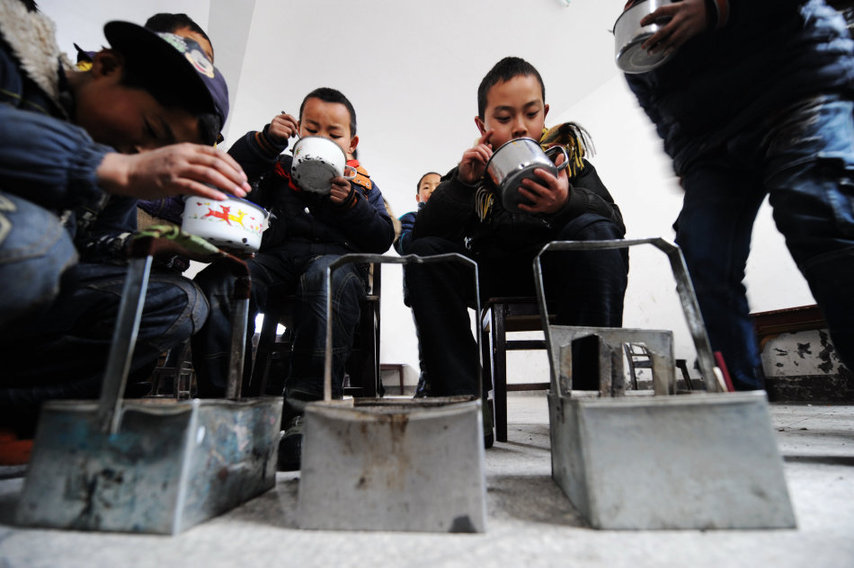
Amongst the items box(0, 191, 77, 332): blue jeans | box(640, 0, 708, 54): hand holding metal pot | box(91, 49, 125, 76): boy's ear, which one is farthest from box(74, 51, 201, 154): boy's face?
box(640, 0, 708, 54): hand holding metal pot

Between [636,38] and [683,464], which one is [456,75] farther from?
[683,464]

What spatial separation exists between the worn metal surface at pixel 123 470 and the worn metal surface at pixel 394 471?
4.1 inches

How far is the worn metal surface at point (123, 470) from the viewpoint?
1.17 ft

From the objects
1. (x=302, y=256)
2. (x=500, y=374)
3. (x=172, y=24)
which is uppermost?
(x=172, y=24)

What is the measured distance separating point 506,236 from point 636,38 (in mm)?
476

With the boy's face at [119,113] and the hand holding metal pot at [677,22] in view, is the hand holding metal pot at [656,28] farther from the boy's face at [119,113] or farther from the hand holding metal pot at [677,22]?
the boy's face at [119,113]

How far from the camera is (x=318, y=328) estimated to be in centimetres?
83

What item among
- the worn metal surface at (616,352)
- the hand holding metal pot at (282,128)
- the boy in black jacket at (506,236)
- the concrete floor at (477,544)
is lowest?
the concrete floor at (477,544)

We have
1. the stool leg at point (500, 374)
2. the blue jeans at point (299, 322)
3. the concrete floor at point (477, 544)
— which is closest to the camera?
the concrete floor at point (477, 544)

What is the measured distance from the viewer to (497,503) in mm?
458

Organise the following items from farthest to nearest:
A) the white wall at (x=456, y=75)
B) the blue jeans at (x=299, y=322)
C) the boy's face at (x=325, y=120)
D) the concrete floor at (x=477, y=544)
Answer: the white wall at (x=456, y=75), the boy's face at (x=325, y=120), the blue jeans at (x=299, y=322), the concrete floor at (x=477, y=544)

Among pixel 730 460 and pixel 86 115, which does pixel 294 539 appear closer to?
pixel 730 460

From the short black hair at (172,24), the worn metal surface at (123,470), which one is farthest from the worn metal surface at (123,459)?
the short black hair at (172,24)

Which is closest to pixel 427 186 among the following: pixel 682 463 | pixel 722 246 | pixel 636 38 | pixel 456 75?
pixel 456 75
